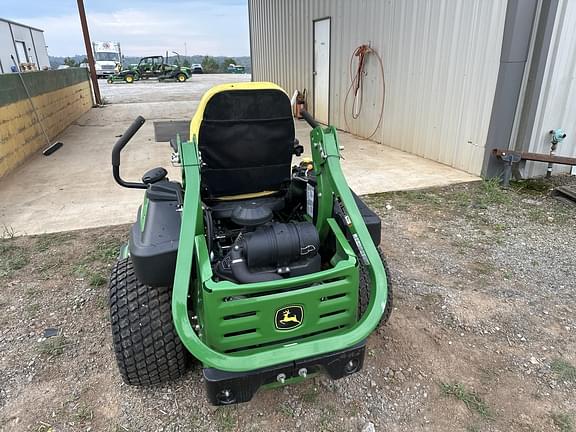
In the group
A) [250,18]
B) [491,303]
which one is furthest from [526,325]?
[250,18]

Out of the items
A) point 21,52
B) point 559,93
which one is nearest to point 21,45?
point 21,52

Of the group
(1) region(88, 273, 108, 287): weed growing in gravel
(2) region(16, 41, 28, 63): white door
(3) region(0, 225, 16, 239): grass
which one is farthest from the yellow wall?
(2) region(16, 41, 28, 63): white door

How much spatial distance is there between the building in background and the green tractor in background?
11.7 feet

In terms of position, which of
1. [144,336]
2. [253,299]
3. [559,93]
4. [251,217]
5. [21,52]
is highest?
[21,52]

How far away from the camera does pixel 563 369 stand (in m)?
1.96

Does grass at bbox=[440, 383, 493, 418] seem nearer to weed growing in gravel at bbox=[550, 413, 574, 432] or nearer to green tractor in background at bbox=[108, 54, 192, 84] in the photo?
weed growing in gravel at bbox=[550, 413, 574, 432]

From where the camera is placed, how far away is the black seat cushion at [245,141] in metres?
1.94

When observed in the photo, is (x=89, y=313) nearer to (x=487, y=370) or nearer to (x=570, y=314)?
(x=487, y=370)

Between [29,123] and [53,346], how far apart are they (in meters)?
5.30

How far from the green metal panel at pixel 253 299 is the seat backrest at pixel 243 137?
24cm

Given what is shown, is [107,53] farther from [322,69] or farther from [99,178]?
[99,178]

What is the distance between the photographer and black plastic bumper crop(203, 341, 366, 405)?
1407 mm

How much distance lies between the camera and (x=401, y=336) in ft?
7.16

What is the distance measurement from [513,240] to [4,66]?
54.8 ft
